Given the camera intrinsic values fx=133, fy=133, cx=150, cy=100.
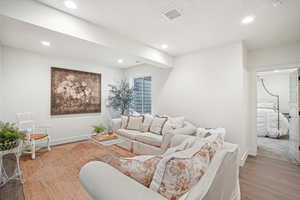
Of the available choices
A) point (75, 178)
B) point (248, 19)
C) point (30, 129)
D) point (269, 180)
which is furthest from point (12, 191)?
point (248, 19)

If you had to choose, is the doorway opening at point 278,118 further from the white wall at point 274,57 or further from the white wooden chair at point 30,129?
the white wooden chair at point 30,129

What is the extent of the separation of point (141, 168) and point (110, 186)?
23cm

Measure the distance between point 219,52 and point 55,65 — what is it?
4.34 m

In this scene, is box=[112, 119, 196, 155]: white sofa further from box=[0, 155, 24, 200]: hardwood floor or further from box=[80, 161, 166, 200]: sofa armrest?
box=[0, 155, 24, 200]: hardwood floor

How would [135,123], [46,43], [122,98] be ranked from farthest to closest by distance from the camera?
[122,98]
[135,123]
[46,43]

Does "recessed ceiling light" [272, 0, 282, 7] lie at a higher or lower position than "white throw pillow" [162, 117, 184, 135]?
higher

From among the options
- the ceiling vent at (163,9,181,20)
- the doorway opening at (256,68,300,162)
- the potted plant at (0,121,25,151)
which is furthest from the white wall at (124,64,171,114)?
the potted plant at (0,121,25,151)

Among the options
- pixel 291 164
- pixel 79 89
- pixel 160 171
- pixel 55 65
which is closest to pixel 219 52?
pixel 291 164

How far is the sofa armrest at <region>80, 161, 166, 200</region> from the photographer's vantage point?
2.45ft

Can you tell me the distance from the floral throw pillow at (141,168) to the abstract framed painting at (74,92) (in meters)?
3.67

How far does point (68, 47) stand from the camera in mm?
3080

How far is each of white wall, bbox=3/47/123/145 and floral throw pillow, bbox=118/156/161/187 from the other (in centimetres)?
368

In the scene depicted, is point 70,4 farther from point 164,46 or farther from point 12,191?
point 12,191

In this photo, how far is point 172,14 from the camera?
206cm
